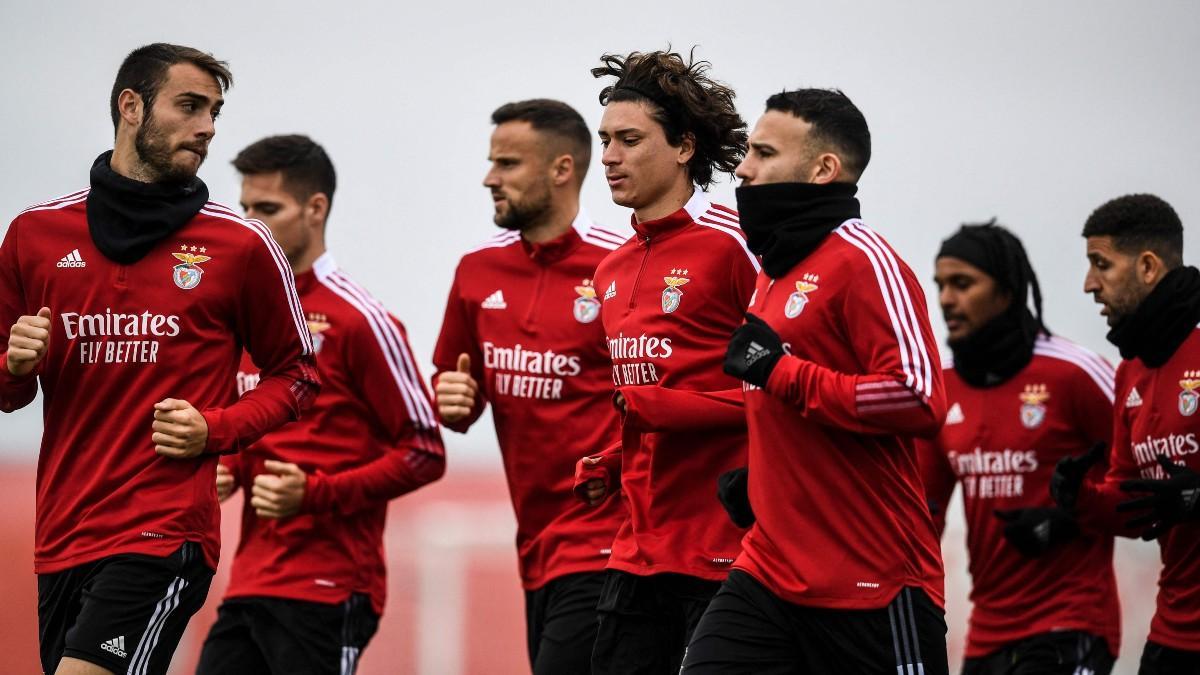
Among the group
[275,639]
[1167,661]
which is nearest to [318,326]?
[275,639]

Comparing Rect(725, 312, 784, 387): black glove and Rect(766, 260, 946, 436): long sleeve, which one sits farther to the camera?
Rect(725, 312, 784, 387): black glove

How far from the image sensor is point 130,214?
551cm

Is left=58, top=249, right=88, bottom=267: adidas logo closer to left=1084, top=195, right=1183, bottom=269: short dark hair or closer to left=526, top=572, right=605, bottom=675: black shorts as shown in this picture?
left=526, top=572, right=605, bottom=675: black shorts

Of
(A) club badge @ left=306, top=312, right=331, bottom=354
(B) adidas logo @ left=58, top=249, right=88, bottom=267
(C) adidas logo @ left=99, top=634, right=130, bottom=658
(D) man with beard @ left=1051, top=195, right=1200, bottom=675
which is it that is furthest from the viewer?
(A) club badge @ left=306, top=312, right=331, bottom=354

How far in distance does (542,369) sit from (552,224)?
0.72 m

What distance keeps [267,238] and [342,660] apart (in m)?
2.16

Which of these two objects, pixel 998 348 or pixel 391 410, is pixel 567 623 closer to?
pixel 391 410

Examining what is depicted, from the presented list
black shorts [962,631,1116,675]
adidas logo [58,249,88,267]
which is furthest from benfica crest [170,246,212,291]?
black shorts [962,631,1116,675]

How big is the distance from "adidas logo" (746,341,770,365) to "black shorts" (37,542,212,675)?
1.86 metres

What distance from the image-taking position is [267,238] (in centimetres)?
570

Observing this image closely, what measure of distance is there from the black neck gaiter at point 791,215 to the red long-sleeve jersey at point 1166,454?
6.39 feet

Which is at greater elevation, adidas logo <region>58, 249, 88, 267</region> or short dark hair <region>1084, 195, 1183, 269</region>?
short dark hair <region>1084, 195, 1183, 269</region>

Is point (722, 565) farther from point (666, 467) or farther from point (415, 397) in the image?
point (415, 397)

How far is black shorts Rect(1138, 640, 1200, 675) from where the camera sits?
20.9 ft
